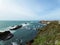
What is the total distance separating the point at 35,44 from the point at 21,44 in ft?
22.3

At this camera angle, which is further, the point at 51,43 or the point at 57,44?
the point at 51,43

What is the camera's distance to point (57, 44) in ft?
85.1

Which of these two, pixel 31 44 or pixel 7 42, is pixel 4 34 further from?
pixel 31 44

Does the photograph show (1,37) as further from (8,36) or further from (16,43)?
(16,43)

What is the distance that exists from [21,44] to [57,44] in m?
15.2

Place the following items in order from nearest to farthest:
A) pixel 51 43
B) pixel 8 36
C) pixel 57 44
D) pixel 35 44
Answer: pixel 57 44, pixel 51 43, pixel 35 44, pixel 8 36

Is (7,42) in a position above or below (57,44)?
below

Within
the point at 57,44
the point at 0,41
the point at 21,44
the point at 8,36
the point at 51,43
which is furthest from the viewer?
the point at 8,36

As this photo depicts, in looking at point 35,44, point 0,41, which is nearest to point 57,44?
point 35,44

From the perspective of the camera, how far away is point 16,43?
40625mm

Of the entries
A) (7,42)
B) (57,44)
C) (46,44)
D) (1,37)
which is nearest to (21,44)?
(7,42)

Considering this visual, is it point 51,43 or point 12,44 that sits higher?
point 51,43

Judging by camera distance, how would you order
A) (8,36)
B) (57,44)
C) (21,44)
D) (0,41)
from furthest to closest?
(8,36) → (0,41) → (21,44) → (57,44)

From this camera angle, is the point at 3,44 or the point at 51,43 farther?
the point at 3,44
